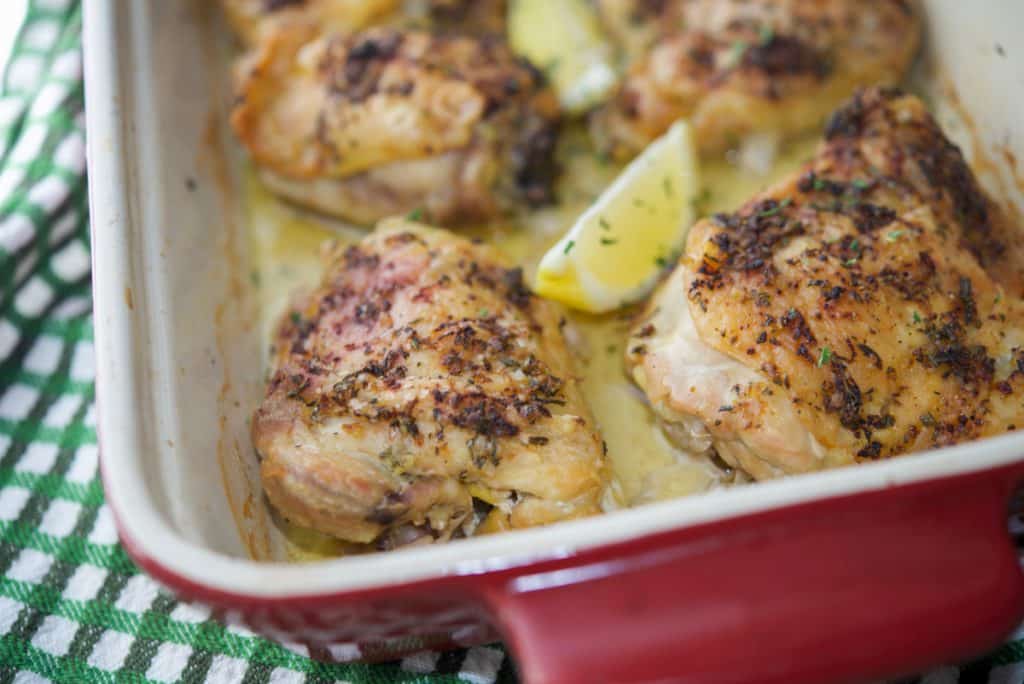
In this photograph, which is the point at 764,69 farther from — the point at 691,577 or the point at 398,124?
the point at 691,577

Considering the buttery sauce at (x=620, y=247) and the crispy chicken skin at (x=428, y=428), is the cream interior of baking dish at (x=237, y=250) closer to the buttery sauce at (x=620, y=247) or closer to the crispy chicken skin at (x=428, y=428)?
the buttery sauce at (x=620, y=247)

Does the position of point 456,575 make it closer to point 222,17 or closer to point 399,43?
point 399,43

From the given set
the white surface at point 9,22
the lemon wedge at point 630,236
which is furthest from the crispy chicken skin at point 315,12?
the lemon wedge at point 630,236

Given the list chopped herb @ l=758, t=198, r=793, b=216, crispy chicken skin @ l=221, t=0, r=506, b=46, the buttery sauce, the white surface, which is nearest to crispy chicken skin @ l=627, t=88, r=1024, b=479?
chopped herb @ l=758, t=198, r=793, b=216

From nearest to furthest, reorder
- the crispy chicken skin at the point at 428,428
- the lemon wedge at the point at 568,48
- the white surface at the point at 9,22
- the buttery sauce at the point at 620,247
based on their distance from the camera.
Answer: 1. the crispy chicken skin at the point at 428,428
2. the buttery sauce at the point at 620,247
3. the lemon wedge at the point at 568,48
4. the white surface at the point at 9,22

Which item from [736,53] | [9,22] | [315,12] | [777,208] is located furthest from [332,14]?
[777,208]

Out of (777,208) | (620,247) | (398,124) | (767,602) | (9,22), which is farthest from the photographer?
(9,22)

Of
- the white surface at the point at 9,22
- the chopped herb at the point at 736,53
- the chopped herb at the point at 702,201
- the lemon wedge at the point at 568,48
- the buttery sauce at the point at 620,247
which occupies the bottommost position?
the buttery sauce at the point at 620,247
